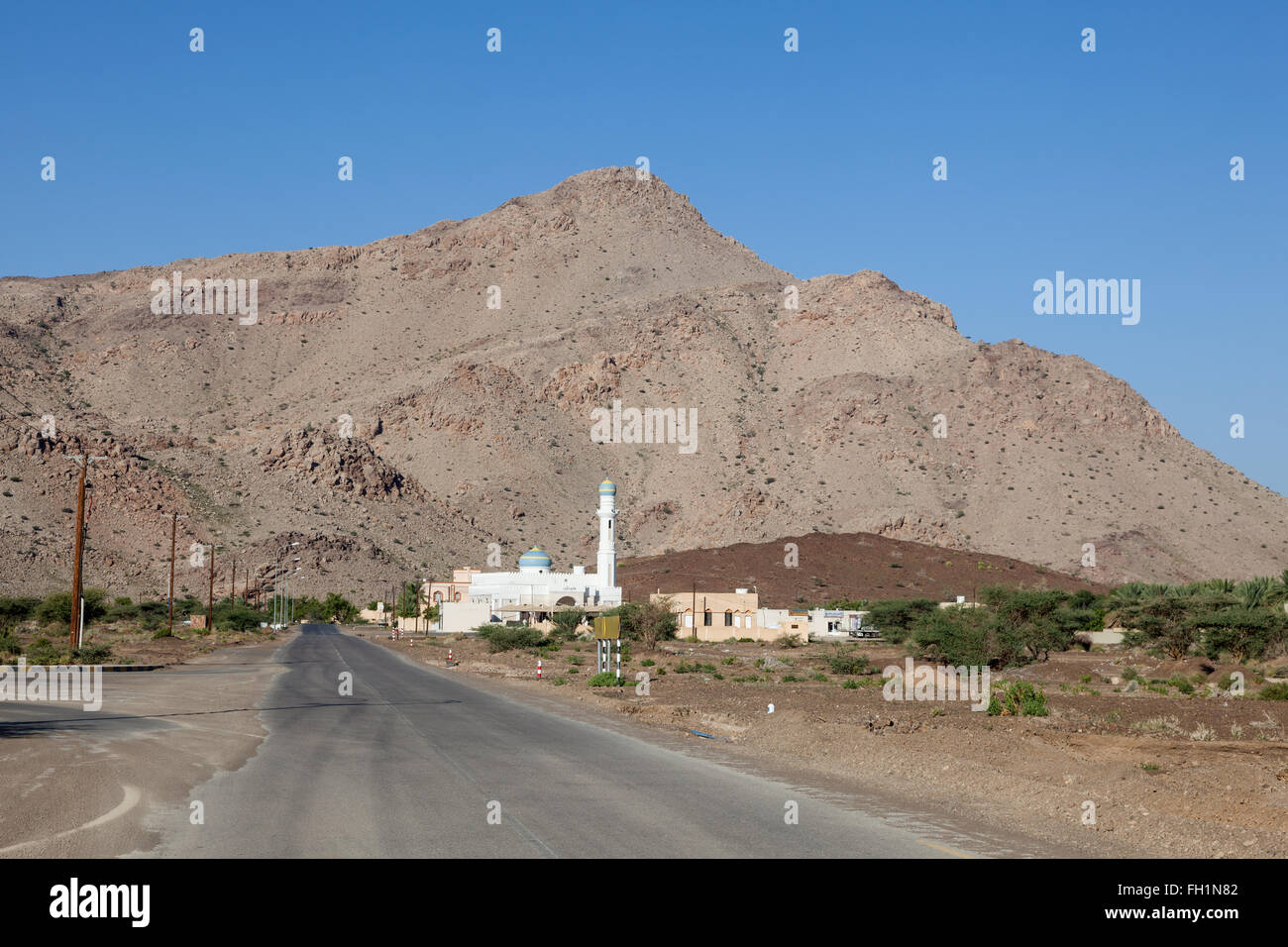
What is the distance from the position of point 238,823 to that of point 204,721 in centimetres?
1302

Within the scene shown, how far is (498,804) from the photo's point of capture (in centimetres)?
1283

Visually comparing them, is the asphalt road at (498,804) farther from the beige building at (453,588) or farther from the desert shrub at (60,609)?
the beige building at (453,588)

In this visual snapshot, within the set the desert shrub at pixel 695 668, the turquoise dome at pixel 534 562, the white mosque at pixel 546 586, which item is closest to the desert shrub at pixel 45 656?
the desert shrub at pixel 695 668

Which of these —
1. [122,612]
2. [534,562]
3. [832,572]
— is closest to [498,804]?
[122,612]

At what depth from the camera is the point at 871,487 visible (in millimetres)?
129250

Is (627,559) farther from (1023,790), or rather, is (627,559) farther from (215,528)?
(1023,790)

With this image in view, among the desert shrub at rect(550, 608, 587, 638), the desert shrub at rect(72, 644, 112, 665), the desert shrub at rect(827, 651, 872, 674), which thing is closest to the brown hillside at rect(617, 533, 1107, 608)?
the desert shrub at rect(550, 608, 587, 638)

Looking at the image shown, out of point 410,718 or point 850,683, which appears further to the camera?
point 850,683

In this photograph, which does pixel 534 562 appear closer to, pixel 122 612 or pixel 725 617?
pixel 725 617

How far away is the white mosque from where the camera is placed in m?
97.3

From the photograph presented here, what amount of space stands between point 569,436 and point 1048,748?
126763 millimetres

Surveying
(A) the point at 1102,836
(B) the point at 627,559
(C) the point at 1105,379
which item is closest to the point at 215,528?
(B) the point at 627,559

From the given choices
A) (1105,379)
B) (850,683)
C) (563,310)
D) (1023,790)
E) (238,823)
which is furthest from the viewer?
(563,310)

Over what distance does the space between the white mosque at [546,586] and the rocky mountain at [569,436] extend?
22.7 metres
